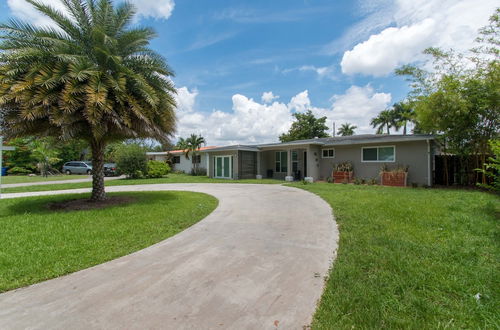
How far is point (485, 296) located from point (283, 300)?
2.17 m

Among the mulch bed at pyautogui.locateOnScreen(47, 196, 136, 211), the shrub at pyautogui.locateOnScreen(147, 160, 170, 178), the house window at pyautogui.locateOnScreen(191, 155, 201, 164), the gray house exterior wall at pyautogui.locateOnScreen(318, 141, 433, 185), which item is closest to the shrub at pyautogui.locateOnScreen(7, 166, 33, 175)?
the shrub at pyautogui.locateOnScreen(147, 160, 170, 178)

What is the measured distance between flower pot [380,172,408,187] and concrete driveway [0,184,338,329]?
10.0 meters

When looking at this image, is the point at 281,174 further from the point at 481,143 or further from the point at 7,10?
the point at 7,10

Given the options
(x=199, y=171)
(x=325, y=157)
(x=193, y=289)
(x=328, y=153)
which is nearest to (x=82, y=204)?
(x=193, y=289)

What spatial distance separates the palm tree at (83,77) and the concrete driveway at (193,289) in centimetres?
456

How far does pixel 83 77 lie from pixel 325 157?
13965mm

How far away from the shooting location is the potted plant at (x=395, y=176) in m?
12.6

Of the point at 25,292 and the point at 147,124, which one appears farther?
the point at 147,124

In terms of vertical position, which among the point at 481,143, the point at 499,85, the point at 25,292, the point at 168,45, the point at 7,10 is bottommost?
the point at 25,292

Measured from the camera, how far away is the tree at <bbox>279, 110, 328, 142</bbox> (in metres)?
34.6

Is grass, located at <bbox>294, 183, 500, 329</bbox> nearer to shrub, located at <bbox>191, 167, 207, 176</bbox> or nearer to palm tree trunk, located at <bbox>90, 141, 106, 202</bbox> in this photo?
palm tree trunk, located at <bbox>90, 141, 106, 202</bbox>

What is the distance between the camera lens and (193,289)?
284 cm

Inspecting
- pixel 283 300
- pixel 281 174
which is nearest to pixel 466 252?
pixel 283 300

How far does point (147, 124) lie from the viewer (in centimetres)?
748
